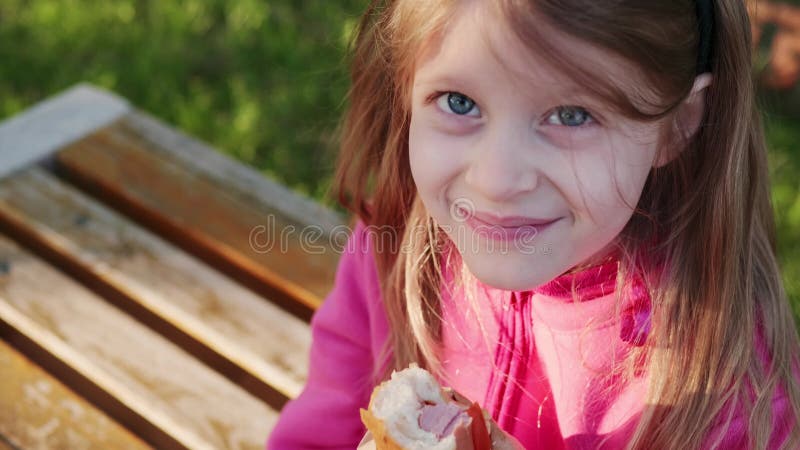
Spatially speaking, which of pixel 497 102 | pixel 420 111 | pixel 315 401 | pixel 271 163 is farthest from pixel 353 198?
pixel 271 163

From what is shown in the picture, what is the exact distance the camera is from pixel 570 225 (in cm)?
122

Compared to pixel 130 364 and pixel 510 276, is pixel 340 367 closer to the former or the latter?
pixel 130 364

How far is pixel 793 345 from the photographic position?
4.56ft

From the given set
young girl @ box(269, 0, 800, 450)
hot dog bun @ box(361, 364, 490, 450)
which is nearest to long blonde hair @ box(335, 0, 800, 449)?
young girl @ box(269, 0, 800, 450)

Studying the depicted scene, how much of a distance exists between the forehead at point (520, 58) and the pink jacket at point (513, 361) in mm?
326

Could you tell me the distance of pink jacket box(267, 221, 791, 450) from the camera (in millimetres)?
1368

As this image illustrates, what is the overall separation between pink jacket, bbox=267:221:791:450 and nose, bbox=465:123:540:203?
0.86 ft

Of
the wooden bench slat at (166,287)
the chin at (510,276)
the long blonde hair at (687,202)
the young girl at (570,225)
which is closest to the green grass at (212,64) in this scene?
the wooden bench slat at (166,287)

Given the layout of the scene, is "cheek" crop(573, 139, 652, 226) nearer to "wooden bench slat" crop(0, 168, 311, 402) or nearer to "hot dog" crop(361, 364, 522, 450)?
"hot dog" crop(361, 364, 522, 450)

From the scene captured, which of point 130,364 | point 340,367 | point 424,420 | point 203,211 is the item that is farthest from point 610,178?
point 203,211

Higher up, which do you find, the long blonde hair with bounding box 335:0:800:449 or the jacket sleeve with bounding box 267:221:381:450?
the long blonde hair with bounding box 335:0:800:449

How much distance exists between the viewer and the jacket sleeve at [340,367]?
1645mm

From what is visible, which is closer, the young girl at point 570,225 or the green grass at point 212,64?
the young girl at point 570,225

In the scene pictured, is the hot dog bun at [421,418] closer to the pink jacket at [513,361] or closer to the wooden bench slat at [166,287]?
the pink jacket at [513,361]
